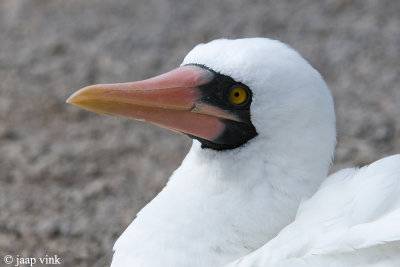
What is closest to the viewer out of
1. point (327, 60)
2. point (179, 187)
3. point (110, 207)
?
point (179, 187)

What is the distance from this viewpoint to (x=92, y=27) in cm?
727

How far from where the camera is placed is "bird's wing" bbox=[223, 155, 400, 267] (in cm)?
243

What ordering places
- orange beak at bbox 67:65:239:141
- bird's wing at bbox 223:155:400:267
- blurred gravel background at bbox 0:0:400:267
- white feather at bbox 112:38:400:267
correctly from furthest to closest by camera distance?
blurred gravel background at bbox 0:0:400:267 → orange beak at bbox 67:65:239:141 → white feather at bbox 112:38:400:267 → bird's wing at bbox 223:155:400:267

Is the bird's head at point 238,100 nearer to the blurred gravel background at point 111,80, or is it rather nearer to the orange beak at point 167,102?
the orange beak at point 167,102

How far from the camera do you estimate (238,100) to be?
286 cm

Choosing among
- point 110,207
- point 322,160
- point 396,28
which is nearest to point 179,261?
point 322,160

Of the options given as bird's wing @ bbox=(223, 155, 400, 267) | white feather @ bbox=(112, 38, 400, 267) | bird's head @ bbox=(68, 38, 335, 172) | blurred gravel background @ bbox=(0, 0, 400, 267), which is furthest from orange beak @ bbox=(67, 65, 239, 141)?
blurred gravel background @ bbox=(0, 0, 400, 267)

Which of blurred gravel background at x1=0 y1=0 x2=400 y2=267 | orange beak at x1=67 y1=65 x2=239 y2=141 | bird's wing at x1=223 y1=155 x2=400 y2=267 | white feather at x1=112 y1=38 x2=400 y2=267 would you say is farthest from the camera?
blurred gravel background at x1=0 y1=0 x2=400 y2=267

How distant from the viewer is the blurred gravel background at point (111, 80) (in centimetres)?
461

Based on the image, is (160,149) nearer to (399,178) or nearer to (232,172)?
(232,172)

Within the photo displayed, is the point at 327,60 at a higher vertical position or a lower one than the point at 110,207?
higher

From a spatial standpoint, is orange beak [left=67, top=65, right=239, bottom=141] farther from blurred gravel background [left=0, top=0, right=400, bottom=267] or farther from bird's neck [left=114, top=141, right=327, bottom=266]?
blurred gravel background [left=0, top=0, right=400, bottom=267]

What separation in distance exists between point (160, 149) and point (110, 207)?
87cm

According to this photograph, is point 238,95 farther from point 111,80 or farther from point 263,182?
point 111,80
